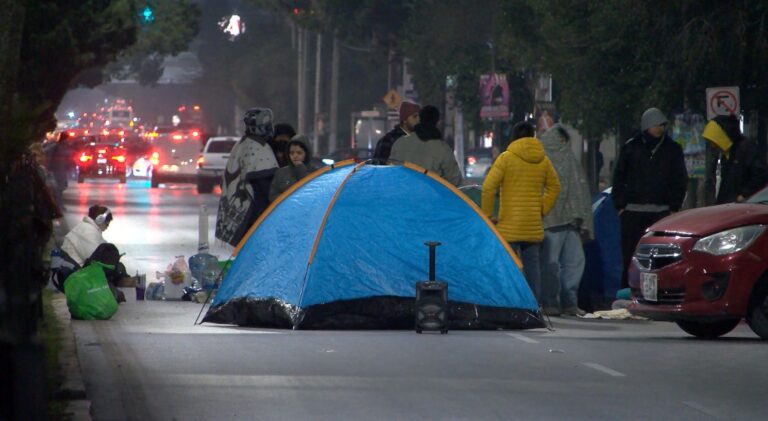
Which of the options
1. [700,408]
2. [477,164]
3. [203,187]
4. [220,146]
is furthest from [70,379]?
[477,164]

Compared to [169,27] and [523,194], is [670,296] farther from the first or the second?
[169,27]

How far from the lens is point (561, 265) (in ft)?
54.1

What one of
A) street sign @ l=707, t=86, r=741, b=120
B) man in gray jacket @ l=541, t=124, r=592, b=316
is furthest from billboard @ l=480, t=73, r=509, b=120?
man in gray jacket @ l=541, t=124, r=592, b=316

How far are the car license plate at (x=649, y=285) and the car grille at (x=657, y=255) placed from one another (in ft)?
0.27

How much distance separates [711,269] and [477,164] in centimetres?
5007

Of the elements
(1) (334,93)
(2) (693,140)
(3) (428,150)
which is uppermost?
(1) (334,93)

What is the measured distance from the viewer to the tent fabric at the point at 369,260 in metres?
14.7

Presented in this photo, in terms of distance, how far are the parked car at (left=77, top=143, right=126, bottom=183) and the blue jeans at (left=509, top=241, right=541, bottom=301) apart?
4491 centimetres

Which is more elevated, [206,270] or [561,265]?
[561,265]

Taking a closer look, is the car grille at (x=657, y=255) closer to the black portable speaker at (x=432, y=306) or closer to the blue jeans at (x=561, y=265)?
the black portable speaker at (x=432, y=306)

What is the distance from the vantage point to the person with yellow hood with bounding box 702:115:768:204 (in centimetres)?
1700

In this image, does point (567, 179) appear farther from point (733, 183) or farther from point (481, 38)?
point (481, 38)

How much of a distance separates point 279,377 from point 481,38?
51005mm

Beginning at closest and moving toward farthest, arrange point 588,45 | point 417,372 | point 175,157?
point 417,372, point 588,45, point 175,157
